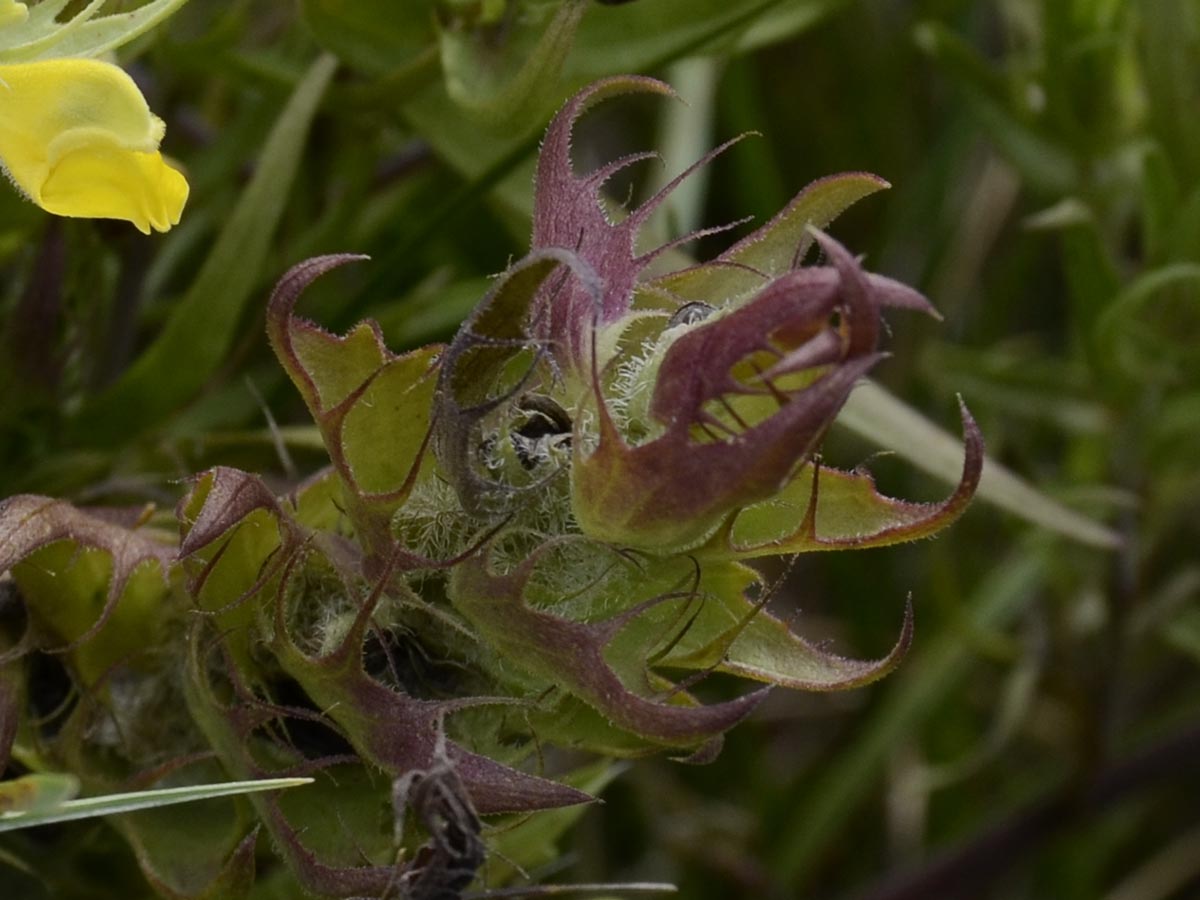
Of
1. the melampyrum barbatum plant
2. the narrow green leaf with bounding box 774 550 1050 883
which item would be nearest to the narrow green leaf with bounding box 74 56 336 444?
the melampyrum barbatum plant

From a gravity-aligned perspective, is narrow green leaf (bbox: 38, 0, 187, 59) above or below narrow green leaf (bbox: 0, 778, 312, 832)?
above

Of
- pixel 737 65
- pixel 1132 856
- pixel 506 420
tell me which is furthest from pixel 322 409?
pixel 1132 856

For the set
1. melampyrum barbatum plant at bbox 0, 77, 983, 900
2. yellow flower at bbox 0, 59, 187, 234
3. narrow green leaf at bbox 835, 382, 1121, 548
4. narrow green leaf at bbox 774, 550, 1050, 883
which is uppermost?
yellow flower at bbox 0, 59, 187, 234

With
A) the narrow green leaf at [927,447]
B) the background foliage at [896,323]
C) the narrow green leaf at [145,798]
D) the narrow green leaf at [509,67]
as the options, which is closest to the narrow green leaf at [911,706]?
the background foliage at [896,323]

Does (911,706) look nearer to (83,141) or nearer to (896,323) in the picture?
(896,323)

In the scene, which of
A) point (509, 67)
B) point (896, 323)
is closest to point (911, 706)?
point (896, 323)

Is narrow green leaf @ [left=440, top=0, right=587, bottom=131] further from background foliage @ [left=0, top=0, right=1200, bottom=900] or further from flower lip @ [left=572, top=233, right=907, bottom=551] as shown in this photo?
flower lip @ [left=572, top=233, right=907, bottom=551]

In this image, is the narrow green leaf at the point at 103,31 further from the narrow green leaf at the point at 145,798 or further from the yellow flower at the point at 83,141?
the narrow green leaf at the point at 145,798
